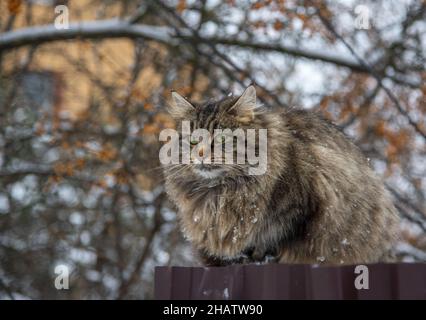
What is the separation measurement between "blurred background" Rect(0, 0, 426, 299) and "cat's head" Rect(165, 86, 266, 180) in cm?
332

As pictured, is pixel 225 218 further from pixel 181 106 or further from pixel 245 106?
pixel 181 106

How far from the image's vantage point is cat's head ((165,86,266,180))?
365cm

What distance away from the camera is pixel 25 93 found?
29.7ft

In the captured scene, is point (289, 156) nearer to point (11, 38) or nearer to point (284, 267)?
point (284, 267)

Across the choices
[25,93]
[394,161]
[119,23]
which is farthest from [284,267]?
[25,93]

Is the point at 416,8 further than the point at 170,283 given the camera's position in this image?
Yes

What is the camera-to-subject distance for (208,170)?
368cm

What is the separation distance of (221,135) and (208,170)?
0.23 metres

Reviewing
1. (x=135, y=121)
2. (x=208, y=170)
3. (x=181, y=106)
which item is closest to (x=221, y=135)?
(x=208, y=170)

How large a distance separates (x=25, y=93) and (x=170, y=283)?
700 centimetres

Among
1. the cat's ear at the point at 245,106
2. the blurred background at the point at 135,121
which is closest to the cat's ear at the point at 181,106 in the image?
the cat's ear at the point at 245,106

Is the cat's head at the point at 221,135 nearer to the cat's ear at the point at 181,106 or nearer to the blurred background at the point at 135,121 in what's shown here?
the cat's ear at the point at 181,106

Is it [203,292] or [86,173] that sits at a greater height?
[86,173]

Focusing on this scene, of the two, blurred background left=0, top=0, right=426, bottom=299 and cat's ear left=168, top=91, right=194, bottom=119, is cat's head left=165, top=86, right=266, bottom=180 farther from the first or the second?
blurred background left=0, top=0, right=426, bottom=299
